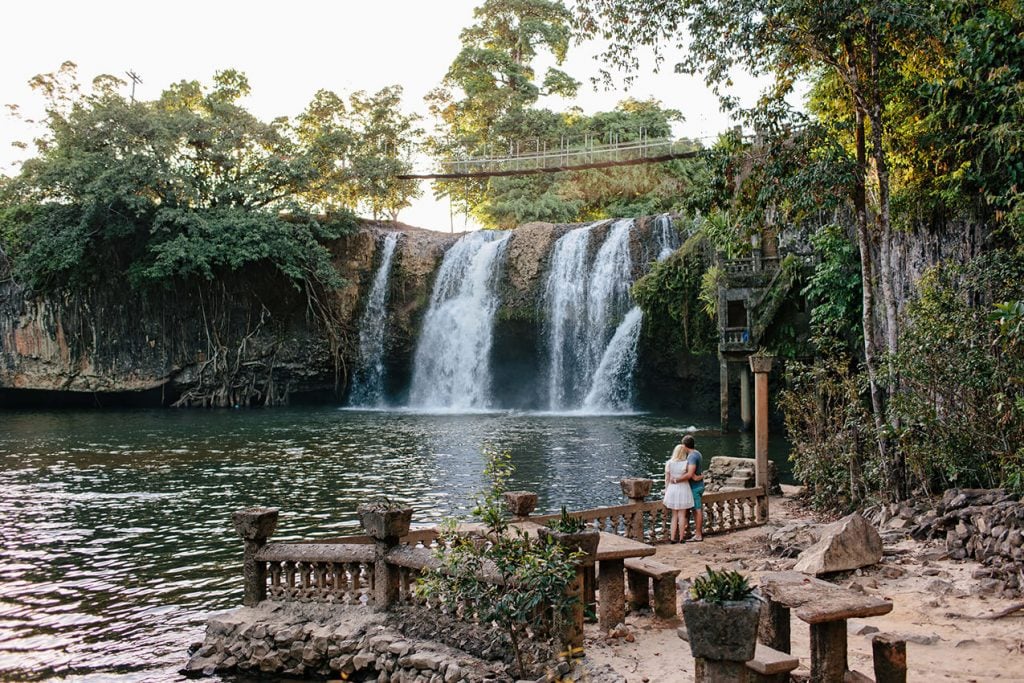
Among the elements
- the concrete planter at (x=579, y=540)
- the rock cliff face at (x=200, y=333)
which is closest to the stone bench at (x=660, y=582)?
the concrete planter at (x=579, y=540)

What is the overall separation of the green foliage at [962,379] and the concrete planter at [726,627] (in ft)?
21.8

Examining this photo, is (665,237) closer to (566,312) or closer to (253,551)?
(566,312)

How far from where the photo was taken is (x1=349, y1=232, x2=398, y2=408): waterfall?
122 ft

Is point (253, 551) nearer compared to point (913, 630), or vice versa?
point (913, 630)

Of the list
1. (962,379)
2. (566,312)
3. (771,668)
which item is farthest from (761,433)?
(566,312)

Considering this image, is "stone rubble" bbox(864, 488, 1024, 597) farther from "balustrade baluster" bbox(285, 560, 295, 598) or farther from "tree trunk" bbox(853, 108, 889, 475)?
"balustrade baluster" bbox(285, 560, 295, 598)

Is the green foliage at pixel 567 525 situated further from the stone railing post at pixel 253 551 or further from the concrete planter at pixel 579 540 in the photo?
the stone railing post at pixel 253 551

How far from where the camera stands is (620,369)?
32.1 m

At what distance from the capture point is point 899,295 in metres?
13.7

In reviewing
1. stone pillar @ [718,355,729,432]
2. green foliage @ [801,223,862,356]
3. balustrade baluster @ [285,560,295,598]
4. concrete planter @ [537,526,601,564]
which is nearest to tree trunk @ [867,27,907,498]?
green foliage @ [801,223,862,356]

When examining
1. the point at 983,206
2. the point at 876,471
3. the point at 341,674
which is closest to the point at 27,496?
the point at 341,674

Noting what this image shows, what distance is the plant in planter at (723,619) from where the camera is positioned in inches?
200

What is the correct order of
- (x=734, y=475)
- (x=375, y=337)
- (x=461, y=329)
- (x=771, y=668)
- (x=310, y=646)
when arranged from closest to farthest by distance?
1. (x=771, y=668)
2. (x=310, y=646)
3. (x=734, y=475)
4. (x=461, y=329)
5. (x=375, y=337)

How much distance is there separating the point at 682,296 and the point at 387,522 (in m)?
22.2
